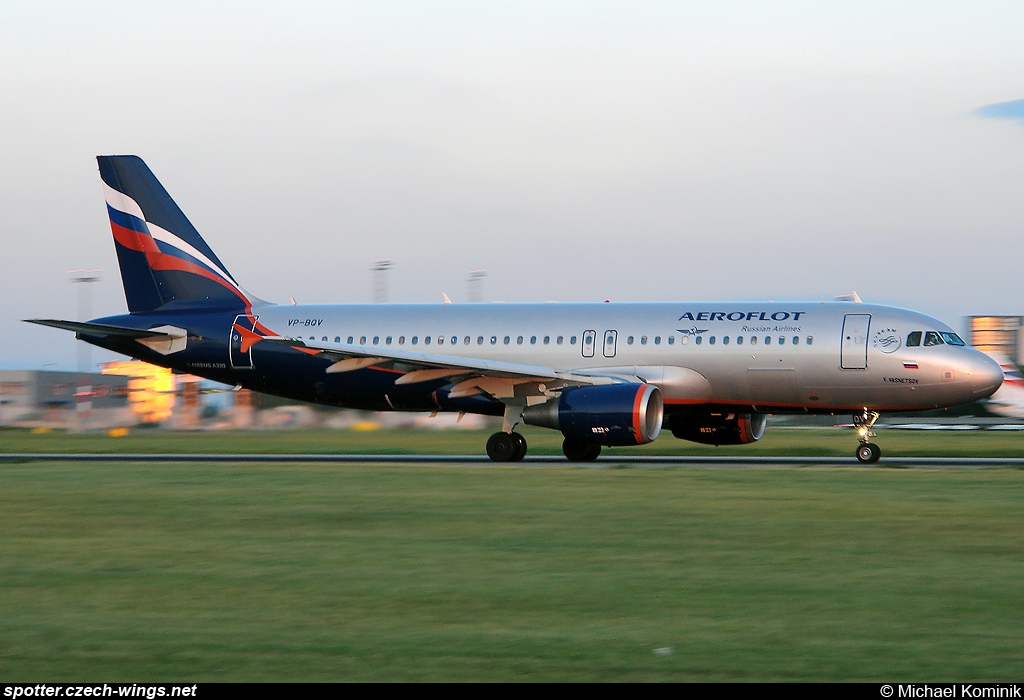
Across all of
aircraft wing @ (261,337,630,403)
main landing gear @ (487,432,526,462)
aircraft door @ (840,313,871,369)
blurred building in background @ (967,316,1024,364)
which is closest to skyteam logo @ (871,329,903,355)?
aircraft door @ (840,313,871,369)

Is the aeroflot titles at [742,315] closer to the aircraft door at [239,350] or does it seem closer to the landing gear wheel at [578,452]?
the landing gear wheel at [578,452]

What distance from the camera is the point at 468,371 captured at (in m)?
30.0

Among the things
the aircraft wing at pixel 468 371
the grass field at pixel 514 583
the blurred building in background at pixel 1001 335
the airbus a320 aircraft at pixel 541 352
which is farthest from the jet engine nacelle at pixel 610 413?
the blurred building in background at pixel 1001 335

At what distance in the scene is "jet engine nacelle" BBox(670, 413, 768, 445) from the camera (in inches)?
1248

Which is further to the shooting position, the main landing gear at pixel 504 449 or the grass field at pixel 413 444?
the grass field at pixel 413 444

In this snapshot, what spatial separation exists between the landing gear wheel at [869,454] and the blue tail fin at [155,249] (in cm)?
1720

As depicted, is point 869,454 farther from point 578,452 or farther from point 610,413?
point 578,452

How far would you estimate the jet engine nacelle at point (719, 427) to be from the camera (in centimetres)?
3170

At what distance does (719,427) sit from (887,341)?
16.4 ft

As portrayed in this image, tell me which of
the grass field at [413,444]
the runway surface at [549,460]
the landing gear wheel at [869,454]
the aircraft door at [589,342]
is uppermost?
the aircraft door at [589,342]

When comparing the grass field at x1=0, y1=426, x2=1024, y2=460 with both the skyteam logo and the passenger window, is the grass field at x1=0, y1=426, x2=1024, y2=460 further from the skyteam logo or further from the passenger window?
the skyteam logo

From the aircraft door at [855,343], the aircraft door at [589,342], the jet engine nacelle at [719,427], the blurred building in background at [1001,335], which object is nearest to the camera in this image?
the aircraft door at [855,343]

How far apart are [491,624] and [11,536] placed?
27.6ft

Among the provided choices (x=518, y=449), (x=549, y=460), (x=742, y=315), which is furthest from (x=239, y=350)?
(x=742, y=315)
